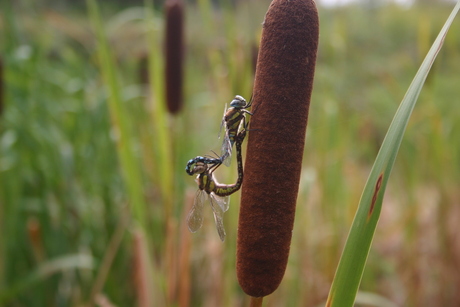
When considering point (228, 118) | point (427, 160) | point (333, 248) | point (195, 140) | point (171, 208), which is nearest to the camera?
point (228, 118)

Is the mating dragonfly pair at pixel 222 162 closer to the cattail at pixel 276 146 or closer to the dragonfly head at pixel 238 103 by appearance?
the dragonfly head at pixel 238 103

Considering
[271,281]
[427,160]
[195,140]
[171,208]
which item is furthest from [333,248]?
[271,281]

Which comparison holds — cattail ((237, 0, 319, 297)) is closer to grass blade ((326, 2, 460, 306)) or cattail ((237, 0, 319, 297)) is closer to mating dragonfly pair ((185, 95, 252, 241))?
grass blade ((326, 2, 460, 306))

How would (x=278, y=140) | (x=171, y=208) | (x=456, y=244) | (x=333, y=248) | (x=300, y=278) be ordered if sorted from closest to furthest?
(x=278, y=140) → (x=171, y=208) → (x=300, y=278) → (x=333, y=248) → (x=456, y=244)

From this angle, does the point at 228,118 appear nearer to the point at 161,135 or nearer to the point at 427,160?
the point at 161,135

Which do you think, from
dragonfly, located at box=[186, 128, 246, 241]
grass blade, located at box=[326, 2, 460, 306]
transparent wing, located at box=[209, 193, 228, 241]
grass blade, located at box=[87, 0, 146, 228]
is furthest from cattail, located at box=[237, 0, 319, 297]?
grass blade, located at box=[87, 0, 146, 228]

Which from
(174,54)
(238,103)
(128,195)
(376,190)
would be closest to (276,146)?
(376,190)
